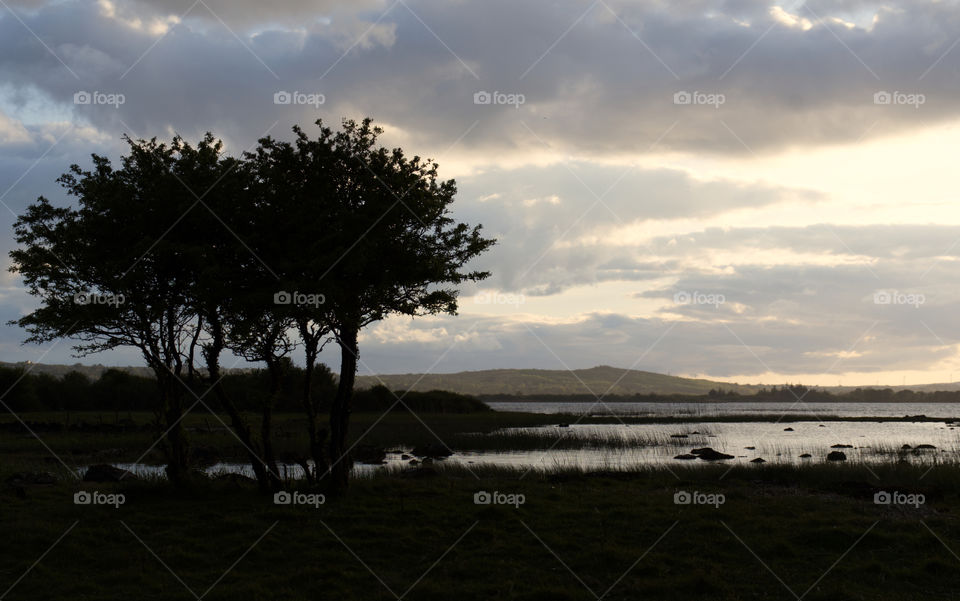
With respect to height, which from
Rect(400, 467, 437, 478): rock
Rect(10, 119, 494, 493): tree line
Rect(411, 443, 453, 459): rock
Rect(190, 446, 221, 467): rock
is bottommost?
Rect(411, 443, 453, 459): rock

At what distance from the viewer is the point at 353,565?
14.3 m

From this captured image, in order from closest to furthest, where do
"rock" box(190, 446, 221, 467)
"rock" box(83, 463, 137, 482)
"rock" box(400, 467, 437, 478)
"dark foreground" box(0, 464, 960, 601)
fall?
"dark foreground" box(0, 464, 960, 601) → "rock" box(83, 463, 137, 482) → "rock" box(400, 467, 437, 478) → "rock" box(190, 446, 221, 467)

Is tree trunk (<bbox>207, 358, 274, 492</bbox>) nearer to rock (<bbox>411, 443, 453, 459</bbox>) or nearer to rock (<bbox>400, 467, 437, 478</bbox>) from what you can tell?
rock (<bbox>400, 467, 437, 478</bbox>)

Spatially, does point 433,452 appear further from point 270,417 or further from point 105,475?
point 270,417

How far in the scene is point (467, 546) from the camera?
15.9 meters

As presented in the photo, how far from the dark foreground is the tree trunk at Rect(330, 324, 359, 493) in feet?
2.88

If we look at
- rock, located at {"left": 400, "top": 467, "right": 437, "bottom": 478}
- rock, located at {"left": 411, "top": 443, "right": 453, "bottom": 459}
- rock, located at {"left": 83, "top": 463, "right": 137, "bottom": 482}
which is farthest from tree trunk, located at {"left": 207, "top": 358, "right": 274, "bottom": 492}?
rock, located at {"left": 411, "top": 443, "right": 453, "bottom": 459}

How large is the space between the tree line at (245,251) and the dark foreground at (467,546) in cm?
313

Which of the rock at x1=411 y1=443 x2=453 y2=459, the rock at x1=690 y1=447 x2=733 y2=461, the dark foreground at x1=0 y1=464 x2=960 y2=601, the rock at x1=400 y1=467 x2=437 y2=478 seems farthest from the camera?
the rock at x1=411 y1=443 x2=453 y2=459

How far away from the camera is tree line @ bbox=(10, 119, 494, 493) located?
65.9 feet

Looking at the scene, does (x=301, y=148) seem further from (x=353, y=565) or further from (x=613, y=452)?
(x=613, y=452)

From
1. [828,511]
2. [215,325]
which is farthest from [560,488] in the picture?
[215,325]

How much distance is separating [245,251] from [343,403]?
5362 millimetres

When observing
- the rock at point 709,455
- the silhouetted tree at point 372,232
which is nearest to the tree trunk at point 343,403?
the silhouetted tree at point 372,232
